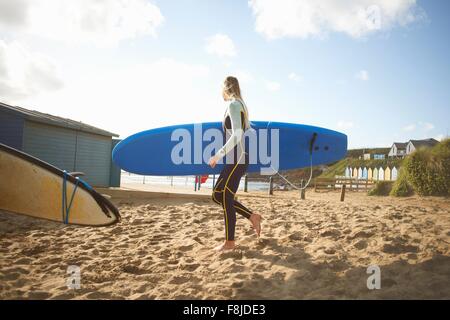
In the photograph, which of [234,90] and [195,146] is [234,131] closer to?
[234,90]

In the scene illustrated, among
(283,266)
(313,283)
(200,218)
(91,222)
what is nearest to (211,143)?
(200,218)

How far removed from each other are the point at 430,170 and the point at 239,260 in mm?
11977

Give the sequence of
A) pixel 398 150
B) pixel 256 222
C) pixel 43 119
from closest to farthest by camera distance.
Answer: pixel 256 222 → pixel 43 119 → pixel 398 150

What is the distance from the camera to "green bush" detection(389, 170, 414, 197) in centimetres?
1211

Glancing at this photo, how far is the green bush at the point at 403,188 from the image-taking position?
12.1 meters

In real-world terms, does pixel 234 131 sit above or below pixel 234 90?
below

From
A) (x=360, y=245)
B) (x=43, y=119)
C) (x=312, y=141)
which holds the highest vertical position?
(x=43, y=119)

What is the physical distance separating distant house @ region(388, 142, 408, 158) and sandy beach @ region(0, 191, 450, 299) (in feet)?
195

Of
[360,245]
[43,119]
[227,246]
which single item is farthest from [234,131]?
[43,119]

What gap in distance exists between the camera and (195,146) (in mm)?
4562

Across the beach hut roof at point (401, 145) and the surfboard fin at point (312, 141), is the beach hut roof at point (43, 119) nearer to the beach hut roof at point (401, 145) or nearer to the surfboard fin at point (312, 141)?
the surfboard fin at point (312, 141)

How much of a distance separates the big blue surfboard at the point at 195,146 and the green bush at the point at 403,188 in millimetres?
9747

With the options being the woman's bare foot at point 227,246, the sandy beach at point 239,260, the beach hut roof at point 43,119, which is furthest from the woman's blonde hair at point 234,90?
the beach hut roof at point 43,119
